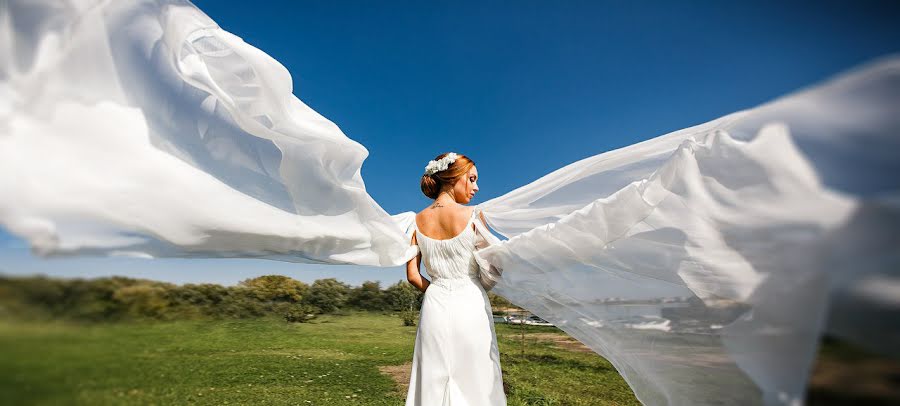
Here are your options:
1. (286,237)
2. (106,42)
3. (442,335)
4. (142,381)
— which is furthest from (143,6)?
(442,335)

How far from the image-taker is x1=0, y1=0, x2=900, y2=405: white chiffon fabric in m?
1.68

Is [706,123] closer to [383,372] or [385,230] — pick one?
[385,230]

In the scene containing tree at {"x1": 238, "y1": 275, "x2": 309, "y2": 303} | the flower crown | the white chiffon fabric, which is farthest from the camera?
tree at {"x1": 238, "y1": 275, "x2": 309, "y2": 303}

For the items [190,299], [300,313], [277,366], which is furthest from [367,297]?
[277,366]

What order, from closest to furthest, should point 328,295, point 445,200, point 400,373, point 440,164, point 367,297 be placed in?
1. point 445,200
2. point 440,164
3. point 400,373
4. point 328,295
5. point 367,297

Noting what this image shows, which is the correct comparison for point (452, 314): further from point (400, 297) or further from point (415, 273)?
point (400, 297)

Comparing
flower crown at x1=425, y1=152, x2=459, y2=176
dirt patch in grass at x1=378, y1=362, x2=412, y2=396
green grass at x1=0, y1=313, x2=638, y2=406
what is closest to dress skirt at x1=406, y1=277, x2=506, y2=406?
flower crown at x1=425, y1=152, x2=459, y2=176

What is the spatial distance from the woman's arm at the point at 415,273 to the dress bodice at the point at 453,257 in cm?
22

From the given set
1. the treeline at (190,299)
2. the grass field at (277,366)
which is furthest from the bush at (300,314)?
the grass field at (277,366)

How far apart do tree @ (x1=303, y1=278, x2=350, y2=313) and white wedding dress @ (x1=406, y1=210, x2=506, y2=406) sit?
17.5 meters

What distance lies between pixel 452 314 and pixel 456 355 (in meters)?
0.30

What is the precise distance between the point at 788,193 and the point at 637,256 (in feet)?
3.93

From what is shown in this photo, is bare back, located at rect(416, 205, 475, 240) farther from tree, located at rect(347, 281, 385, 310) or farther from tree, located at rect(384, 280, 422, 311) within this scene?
tree, located at rect(384, 280, 422, 311)

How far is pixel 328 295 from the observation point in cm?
1978
